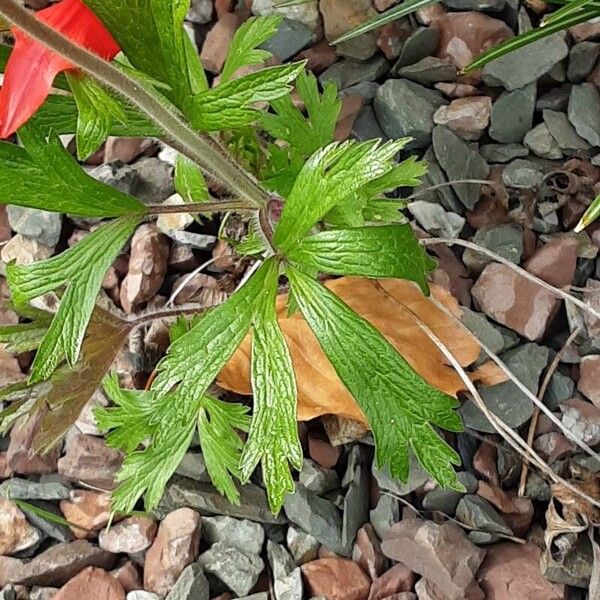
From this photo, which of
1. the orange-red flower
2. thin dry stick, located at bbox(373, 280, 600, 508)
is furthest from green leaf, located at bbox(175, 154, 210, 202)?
the orange-red flower

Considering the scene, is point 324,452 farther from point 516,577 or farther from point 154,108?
point 154,108

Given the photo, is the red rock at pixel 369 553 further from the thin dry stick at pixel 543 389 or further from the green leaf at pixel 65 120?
the green leaf at pixel 65 120

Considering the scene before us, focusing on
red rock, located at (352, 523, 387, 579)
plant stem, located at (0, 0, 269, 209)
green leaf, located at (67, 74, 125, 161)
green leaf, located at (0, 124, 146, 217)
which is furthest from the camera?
red rock, located at (352, 523, 387, 579)

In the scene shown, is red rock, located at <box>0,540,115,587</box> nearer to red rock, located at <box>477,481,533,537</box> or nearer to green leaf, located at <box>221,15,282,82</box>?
red rock, located at <box>477,481,533,537</box>

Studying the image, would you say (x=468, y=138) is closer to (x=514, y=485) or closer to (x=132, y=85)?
(x=514, y=485)

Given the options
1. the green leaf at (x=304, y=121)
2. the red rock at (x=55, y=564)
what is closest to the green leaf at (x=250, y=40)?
the green leaf at (x=304, y=121)

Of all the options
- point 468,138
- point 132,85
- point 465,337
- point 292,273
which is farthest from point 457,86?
point 132,85
